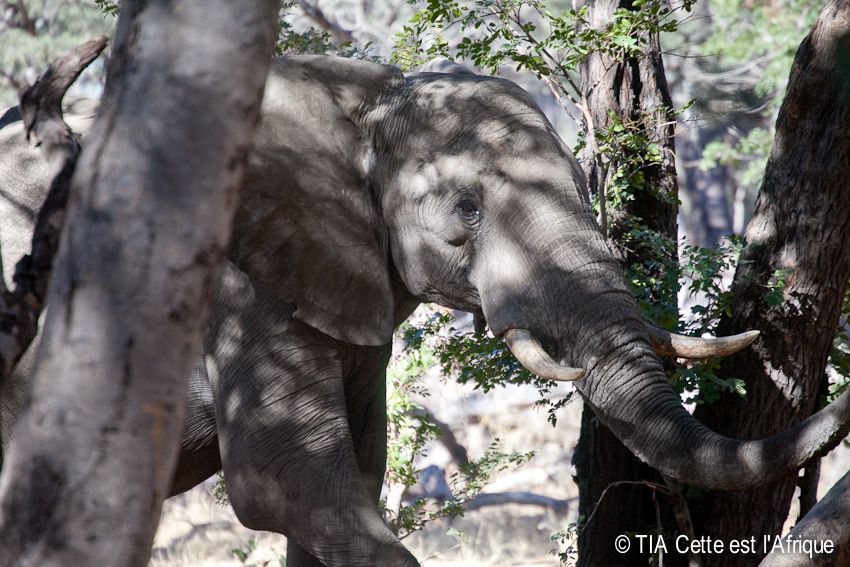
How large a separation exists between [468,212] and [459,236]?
0.28ft

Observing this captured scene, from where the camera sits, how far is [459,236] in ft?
11.9

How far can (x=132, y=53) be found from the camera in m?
1.75

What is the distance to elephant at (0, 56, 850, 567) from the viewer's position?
3.41 metres

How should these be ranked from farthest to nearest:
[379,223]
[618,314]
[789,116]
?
[789,116] < [379,223] < [618,314]

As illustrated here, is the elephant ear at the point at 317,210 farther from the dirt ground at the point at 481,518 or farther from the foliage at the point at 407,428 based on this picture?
the dirt ground at the point at 481,518

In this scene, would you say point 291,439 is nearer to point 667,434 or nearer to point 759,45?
point 667,434

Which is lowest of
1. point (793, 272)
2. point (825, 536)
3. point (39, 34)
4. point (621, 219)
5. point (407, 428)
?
point (825, 536)

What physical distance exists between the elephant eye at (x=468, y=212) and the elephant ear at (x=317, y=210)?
1.12ft

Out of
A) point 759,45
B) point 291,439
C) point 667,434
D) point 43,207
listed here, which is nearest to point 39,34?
point 759,45

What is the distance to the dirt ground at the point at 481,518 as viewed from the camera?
9.59 metres

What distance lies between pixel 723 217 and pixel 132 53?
28.6 metres

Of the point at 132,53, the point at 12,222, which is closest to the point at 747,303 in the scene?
the point at 12,222

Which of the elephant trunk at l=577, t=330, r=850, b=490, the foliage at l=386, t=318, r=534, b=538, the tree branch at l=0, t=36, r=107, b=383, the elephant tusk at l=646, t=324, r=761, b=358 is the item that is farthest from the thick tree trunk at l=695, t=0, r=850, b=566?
the tree branch at l=0, t=36, r=107, b=383

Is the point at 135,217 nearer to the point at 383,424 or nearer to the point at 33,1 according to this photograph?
the point at 383,424
